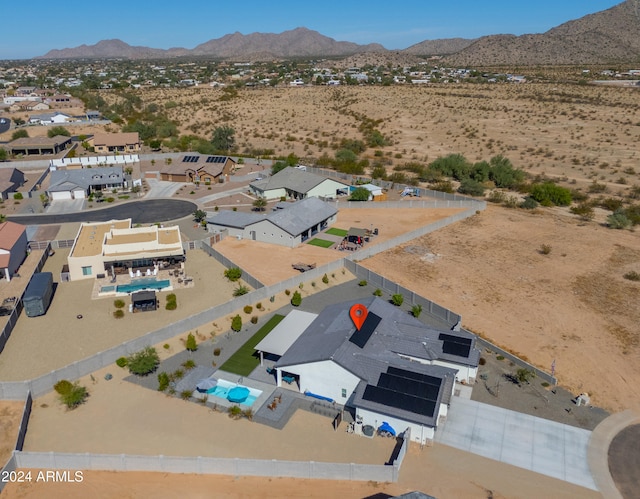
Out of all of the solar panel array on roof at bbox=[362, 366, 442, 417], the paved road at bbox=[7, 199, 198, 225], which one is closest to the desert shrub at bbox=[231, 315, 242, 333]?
the solar panel array on roof at bbox=[362, 366, 442, 417]

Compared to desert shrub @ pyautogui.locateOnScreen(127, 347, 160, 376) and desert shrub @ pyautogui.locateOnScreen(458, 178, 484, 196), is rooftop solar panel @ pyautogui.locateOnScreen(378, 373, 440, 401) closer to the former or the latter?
desert shrub @ pyautogui.locateOnScreen(127, 347, 160, 376)

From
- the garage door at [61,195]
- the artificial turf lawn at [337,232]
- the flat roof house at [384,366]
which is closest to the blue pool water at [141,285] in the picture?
the flat roof house at [384,366]

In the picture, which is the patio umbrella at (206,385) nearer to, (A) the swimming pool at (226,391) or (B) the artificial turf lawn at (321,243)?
(A) the swimming pool at (226,391)

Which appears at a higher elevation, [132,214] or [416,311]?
[416,311]

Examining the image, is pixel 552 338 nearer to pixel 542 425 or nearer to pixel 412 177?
pixel 542 425

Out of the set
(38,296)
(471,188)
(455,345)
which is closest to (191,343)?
(38,296)

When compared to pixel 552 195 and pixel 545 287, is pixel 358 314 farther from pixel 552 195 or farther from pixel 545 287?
Answer: pixel 552 195
